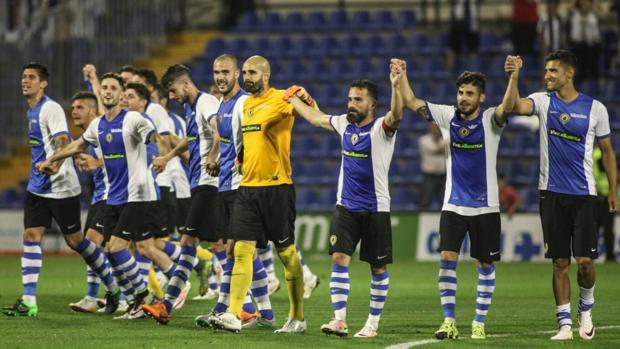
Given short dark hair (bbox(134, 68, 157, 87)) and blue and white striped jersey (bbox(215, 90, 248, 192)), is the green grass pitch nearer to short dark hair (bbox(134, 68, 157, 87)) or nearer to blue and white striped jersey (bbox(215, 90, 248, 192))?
blue and white striped jersey (bbox(215, 90, 248, 192))

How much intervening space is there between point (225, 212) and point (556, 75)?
345cm

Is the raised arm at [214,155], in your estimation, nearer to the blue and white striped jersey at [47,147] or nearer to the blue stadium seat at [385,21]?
the blue and white striped jersey at [47,147]

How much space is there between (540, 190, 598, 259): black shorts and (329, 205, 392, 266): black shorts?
141cm

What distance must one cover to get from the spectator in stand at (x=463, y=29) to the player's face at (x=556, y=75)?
14.6m

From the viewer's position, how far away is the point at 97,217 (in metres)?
13.9

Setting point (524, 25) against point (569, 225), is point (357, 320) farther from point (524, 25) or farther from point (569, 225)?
point (524, 25)

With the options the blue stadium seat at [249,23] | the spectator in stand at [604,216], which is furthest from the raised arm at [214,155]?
the blue stadium seat at [249,23]

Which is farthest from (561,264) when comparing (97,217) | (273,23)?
(273,23)

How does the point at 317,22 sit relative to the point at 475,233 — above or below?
above

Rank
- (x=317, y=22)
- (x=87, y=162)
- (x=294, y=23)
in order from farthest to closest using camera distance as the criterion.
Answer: (x=294, y=23) < (x=317, y=22) < (x=87, y=162)

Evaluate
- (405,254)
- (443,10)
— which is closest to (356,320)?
(405,254)

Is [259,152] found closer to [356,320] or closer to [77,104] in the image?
[356,320]

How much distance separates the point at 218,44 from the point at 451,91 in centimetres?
572

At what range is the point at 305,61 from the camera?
27375 millimetres
